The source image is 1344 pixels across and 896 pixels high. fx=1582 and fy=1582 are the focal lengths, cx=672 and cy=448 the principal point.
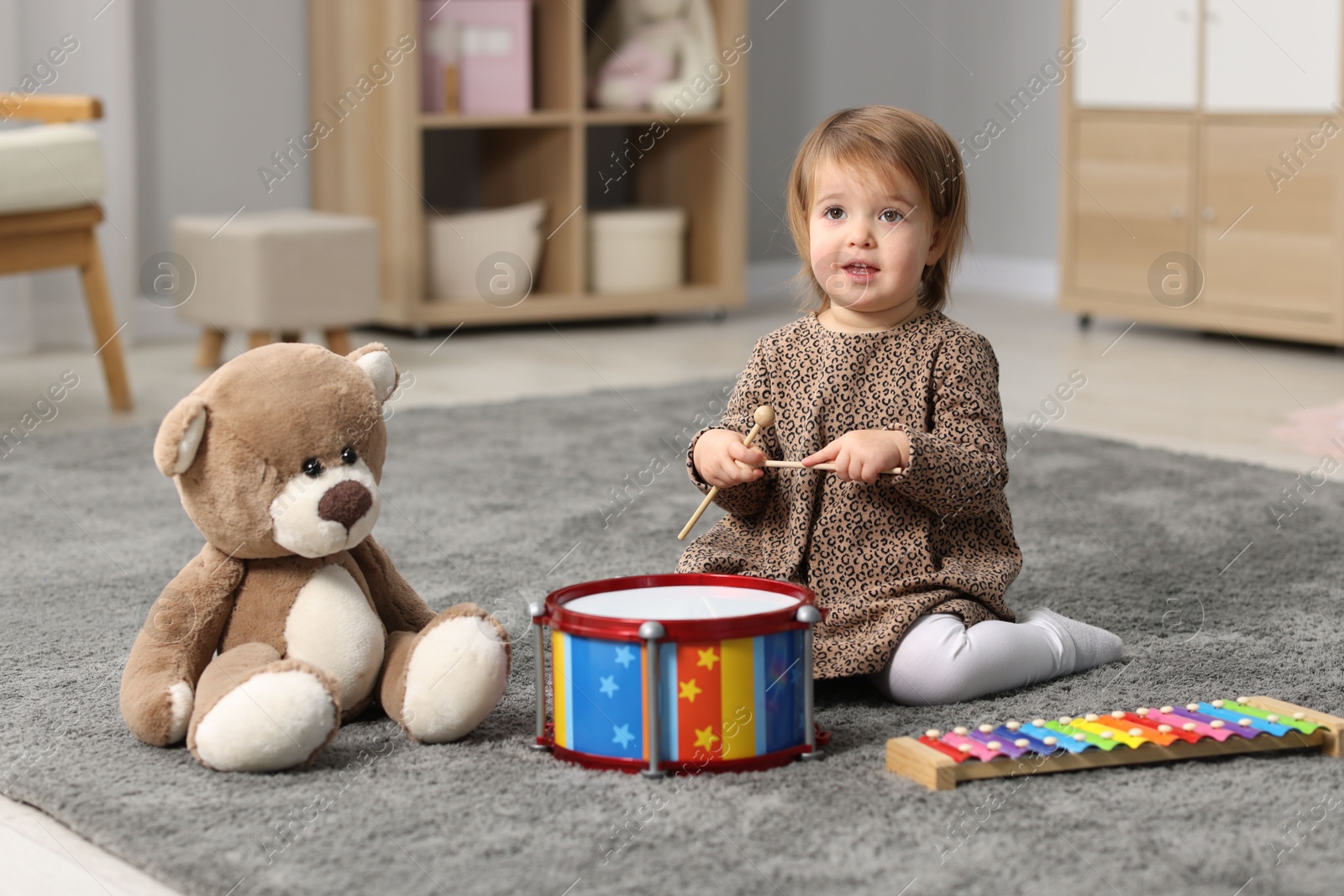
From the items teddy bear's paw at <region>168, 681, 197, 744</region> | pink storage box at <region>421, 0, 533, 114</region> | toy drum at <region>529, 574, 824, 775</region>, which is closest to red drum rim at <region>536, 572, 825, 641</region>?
toy drum at <region>529, 574, 824, 775</region>

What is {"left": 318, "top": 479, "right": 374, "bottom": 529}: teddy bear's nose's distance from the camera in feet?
3.36

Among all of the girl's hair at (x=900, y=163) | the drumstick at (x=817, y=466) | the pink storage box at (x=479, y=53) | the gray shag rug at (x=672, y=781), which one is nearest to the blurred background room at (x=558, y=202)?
the pink storage box at (x=479, y=53)

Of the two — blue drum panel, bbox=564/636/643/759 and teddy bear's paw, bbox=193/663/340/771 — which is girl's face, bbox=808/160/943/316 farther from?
teddy bear's paw, bbox=193/663/340/771

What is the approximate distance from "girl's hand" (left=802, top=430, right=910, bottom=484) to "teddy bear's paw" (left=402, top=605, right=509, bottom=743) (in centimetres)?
25

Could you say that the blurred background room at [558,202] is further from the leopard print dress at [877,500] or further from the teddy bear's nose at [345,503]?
the teddy bear's nose at [345,503]

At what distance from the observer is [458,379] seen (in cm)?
283

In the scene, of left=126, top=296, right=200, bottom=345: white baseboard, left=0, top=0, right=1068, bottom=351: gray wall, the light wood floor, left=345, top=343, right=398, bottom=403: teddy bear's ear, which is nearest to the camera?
left=345, top=343, right=398, bottom=403: teddy bear's ear

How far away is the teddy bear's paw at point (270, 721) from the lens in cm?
98

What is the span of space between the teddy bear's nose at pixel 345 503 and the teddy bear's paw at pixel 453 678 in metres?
0.09

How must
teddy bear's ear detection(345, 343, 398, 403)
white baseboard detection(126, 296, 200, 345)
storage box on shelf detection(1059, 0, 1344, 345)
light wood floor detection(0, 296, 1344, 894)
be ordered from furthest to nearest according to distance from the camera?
white baseboard detection(126, 296, 200, 345)
storage box on shelf detection(1059, 0, 1344, 345)
light wood floor detection(0, 296, 1344, 894)
teddy bear's ear detection(345, 343, 398, 403)

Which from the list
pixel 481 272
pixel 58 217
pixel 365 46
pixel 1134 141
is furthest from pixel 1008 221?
pixel 58 217

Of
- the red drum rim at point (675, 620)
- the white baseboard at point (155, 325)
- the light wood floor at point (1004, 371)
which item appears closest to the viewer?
the red drum rim at point (675, 620)

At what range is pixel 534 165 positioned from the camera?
3.48 metres

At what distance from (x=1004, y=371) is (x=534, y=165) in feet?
3.90
